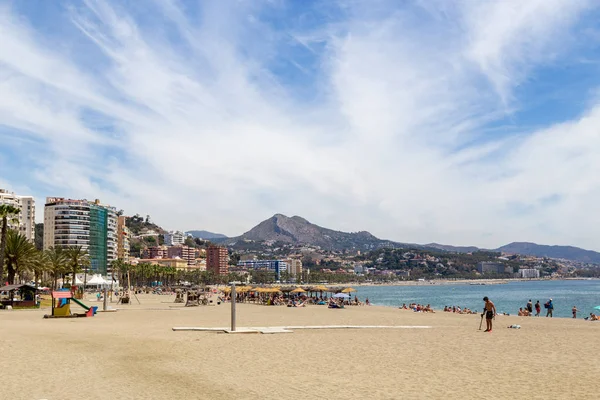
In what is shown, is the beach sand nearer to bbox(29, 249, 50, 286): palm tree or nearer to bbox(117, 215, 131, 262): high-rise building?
bbox(29, 249, 50, 286): palm tree

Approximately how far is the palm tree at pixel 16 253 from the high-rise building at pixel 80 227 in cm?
10230

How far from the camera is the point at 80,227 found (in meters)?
150

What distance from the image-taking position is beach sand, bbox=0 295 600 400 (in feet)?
34.1

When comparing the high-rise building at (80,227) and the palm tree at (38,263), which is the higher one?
the high-rise building at (80,227)

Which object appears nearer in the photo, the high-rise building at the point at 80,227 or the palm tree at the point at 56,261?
the palm tree at the point at 56,261

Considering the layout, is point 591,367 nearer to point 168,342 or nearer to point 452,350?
point 452,350

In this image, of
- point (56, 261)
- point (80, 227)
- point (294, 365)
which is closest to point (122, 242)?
point (80, 227)

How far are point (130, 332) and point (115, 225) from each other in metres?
156

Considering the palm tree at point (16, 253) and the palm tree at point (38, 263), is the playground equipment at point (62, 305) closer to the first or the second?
the palm tree at point (16, 253)

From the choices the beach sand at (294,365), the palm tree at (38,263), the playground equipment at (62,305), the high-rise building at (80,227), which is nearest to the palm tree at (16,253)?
the palm tree at (38,263)

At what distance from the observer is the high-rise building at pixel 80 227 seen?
148625mm

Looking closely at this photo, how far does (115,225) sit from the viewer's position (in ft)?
554

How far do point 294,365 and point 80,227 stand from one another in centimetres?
14891

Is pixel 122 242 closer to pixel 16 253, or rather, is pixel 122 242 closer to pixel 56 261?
pixel 56 261
